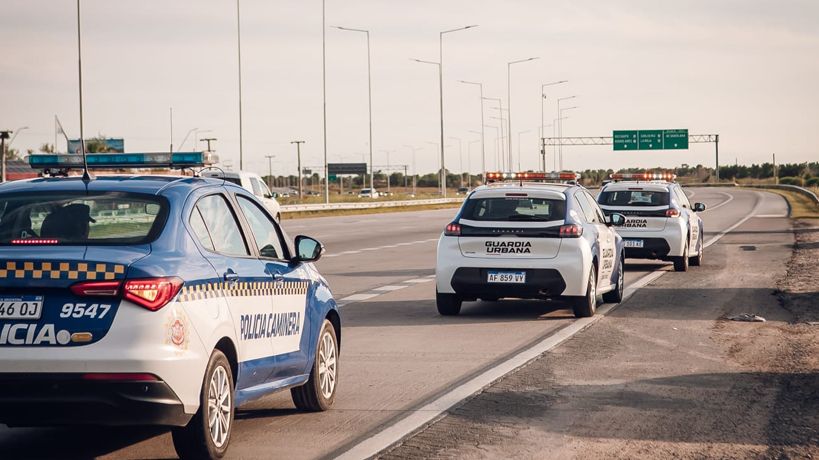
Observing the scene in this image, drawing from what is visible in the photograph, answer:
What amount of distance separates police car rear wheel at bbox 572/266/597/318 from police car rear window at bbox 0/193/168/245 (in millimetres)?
9089

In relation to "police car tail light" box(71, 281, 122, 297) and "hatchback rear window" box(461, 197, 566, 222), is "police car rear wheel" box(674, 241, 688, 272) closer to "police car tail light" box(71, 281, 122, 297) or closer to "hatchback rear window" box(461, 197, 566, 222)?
"hatchback rear window" box(461, 197, 566, 222)

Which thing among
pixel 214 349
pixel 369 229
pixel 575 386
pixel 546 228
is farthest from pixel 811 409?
pixel 369 229

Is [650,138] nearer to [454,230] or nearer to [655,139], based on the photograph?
[655,139]

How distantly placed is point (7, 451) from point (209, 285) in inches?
67.9

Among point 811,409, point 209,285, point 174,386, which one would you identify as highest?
point 209,285

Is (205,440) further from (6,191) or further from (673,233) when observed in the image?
(673,233)

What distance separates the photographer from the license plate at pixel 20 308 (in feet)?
22.2

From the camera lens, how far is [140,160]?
12305 millimetres

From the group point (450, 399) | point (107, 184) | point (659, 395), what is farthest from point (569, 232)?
point (107, 184)

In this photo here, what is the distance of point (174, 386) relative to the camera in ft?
22.7

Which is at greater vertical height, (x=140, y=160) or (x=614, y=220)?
(x=140, y=160)

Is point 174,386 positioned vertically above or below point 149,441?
above

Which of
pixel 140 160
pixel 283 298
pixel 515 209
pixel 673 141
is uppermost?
pixel 673 141

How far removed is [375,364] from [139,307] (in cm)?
545
